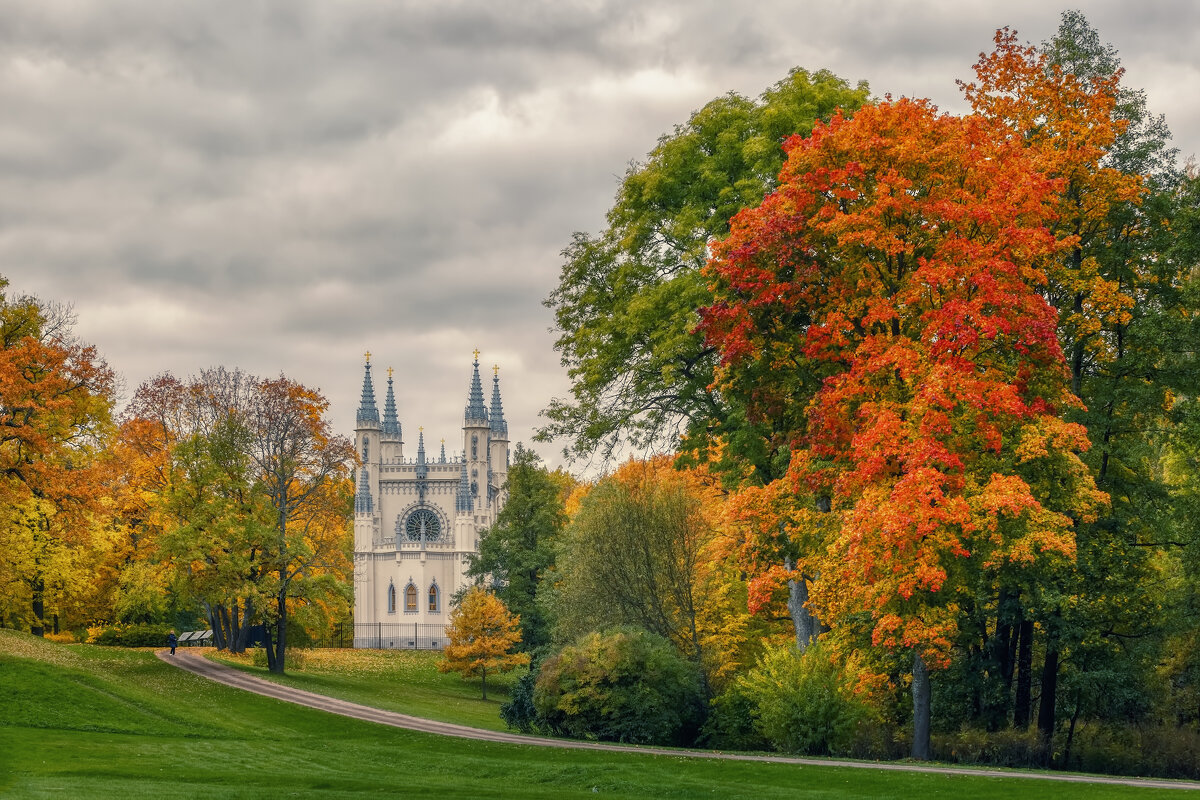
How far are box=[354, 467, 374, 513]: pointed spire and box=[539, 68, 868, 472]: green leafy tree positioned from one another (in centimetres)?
6372

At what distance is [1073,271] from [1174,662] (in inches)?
401

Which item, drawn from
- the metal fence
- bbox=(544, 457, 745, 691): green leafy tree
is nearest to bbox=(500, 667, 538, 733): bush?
bbox=(544, 457, 745, 691): green leafy tree

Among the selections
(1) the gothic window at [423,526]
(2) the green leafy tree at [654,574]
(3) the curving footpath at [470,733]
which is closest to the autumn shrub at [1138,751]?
(3) the curving footpath at [470,733]

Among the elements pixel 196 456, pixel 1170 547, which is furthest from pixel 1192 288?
pixel 196 456

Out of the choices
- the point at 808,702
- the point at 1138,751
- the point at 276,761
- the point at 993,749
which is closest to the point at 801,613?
the point at 808,702

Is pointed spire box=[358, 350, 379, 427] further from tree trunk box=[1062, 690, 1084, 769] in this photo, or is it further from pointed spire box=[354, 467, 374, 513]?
tree trunk box=[1062, 690, 1084, 769]

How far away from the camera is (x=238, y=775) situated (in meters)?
21.4

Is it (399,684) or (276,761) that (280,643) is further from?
(276,761)

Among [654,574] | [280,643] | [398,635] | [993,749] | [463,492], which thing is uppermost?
[463,492]

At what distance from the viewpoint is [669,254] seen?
2606cm

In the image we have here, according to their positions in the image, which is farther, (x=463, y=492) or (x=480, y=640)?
(x=463, y=492)

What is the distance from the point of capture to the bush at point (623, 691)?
2861 centimetres

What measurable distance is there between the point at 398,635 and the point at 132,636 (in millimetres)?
33081

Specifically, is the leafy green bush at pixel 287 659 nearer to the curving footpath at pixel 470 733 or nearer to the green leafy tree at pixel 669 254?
the curving footpath at pixel 470 733
